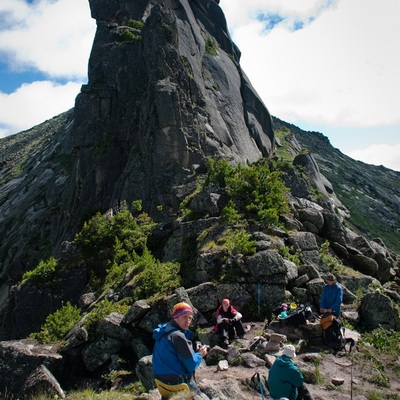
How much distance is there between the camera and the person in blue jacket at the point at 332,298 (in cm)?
1270

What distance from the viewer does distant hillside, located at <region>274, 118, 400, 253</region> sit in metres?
68.0

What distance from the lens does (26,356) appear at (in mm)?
13469

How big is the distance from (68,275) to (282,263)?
12569 millimetres

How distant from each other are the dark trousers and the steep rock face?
53.7ft

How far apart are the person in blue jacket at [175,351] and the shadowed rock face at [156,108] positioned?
21.0 metres

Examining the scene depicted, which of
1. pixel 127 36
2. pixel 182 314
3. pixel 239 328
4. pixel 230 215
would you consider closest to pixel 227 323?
pixel 239 328

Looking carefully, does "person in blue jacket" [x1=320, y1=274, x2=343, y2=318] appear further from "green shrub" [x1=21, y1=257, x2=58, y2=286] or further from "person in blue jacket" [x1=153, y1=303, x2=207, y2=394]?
"green shrub" [x1=21, y1=257, x2=58, y2=286]

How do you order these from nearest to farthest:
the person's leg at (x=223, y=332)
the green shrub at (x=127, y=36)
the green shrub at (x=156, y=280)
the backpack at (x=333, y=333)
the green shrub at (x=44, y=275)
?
the backpack at (x=333, y=333) → the person's leg at (x=223, y=332) → the green shrub at (x=156, y=280) → the green shrub at (x=44, y=275) → the green shrub at (x=127, y=36)

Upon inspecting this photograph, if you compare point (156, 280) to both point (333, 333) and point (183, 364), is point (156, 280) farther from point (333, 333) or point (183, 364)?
point (183, 364)

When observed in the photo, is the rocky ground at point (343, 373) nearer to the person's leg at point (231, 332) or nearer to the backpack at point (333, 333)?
the backpack at point (333, 333)

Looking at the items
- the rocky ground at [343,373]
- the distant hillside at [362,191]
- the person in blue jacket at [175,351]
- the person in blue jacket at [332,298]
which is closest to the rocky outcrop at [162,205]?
the rocky ground at [343,373]

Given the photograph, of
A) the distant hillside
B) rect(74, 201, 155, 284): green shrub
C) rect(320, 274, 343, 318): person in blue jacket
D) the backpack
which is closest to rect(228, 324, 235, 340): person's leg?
the backpack

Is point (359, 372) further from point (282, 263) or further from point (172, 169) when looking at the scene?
point (172, 169)

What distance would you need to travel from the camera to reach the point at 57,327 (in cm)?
1546
